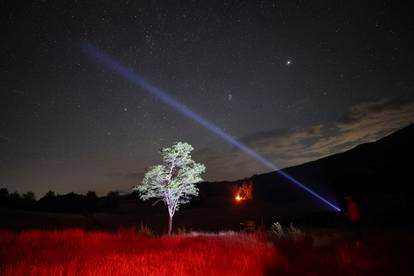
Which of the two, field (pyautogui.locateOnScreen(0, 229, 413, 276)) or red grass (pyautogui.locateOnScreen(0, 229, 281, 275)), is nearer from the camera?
red grass (pyautogui.locateOnScreen(0, 229, 281, 275))

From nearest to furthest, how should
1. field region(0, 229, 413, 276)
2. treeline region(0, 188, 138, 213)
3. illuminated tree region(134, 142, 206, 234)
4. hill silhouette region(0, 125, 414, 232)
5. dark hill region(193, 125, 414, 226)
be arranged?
field region(0, 229, 413, 276) → illuminated tree region(134, 142, 206, 234) → hill silhouette region(0, 125, 414, 232) → dark hill region(193, 125, 414, 226) → treeline region(0, 188, 138, 213)

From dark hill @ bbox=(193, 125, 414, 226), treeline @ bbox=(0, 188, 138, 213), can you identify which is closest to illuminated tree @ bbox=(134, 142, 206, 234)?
dark hill @ bbox=(193, 125, 414, 226)

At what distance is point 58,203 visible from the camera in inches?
2239

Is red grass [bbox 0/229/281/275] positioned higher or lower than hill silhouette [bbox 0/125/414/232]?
lower

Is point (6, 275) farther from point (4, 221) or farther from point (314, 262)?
point (4, 221)

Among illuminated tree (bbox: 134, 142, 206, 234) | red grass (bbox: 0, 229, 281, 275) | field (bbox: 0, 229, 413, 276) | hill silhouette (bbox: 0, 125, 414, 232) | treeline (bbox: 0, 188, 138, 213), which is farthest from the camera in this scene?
treeline (bbox: 0, 188, 138, 213)

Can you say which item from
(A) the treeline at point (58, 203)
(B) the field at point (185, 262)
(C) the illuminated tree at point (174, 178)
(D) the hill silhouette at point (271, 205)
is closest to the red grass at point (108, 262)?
(B) the field at point (185, 262)

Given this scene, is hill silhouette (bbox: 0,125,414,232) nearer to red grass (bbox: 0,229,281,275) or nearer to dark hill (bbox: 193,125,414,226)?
dark hill (bbox: 193,125,414,226)

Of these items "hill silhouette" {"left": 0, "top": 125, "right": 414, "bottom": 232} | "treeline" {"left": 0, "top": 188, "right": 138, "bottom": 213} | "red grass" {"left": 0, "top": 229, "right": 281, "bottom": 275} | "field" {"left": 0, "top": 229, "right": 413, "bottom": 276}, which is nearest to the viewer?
"red grass" {"left": 0, "top": 229, "right": 281, "bottom": 275}

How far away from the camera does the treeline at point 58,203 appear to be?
168 ft

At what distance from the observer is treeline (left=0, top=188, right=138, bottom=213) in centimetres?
5134

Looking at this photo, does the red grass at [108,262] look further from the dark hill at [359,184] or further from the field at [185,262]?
the dark hill at [359,184]

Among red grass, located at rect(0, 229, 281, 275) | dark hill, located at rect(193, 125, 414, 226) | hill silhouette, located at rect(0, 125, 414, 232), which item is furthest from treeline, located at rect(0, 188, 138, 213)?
red grass, located at rect(0, 229, 281, 275)

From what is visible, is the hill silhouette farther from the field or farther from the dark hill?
the field
